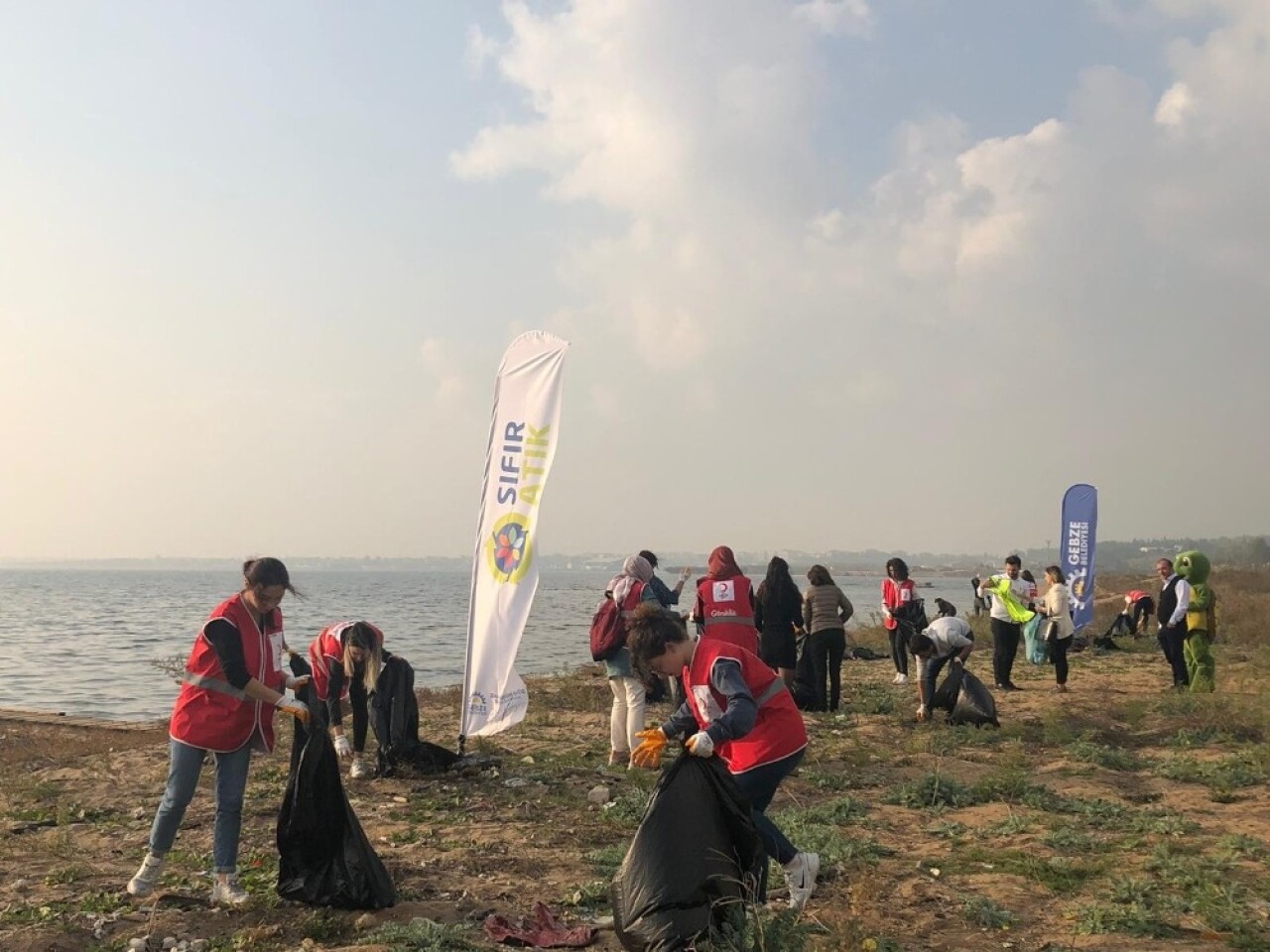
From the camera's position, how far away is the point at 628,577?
8.09 meters

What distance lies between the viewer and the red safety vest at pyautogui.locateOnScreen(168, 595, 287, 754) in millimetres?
4891

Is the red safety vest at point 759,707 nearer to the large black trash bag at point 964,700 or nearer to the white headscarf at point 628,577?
the white headscarf at point 628,577

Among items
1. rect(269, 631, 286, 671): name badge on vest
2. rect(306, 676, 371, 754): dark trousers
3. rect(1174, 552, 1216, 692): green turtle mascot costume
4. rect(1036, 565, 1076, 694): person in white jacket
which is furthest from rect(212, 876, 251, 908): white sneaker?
rect(1036, 565, 1076, 694): person in white jacket

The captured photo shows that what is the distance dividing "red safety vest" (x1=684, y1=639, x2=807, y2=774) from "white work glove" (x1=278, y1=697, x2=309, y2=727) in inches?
81.4

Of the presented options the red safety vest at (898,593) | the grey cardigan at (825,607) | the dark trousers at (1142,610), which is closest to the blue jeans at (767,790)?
the grey cardigan at (825,607)

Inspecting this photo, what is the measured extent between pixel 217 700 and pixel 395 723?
324 centimetres

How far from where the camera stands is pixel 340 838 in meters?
4.95

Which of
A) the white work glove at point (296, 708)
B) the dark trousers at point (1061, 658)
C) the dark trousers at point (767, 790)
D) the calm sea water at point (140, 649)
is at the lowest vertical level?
the calm sea water at point (140, 649)

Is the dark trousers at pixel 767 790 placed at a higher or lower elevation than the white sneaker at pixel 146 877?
higher

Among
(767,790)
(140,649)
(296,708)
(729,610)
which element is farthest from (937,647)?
(140,649)

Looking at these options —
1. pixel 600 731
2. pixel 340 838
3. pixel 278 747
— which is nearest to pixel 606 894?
pixel 340 838

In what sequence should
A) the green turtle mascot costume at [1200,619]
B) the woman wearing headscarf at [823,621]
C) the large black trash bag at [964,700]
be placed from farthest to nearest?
the green turtle mascot costume at [1200,619] → the woman wearing headscarf at [823,621] → the large black trash bag at [964,700]

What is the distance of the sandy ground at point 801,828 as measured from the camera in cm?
457

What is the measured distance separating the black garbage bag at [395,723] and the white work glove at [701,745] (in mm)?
4546
